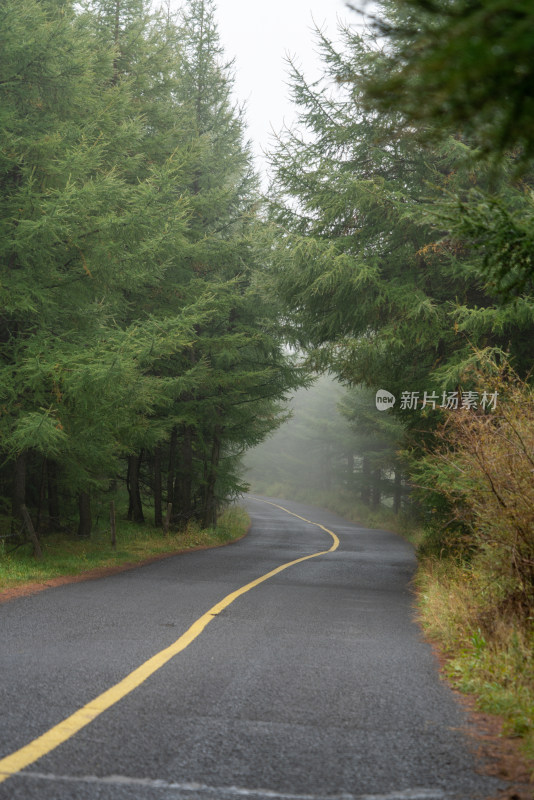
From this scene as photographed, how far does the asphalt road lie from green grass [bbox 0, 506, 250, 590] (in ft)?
7.35

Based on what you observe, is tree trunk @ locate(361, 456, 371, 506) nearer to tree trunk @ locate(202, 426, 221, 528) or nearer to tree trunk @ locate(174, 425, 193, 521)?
tree trunk @ locate(202, 426, 221, 528)

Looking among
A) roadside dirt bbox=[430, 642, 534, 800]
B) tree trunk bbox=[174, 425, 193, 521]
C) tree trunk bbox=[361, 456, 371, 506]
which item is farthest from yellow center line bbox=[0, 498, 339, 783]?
tree trunk bbox=[361, 456, 371, 506]

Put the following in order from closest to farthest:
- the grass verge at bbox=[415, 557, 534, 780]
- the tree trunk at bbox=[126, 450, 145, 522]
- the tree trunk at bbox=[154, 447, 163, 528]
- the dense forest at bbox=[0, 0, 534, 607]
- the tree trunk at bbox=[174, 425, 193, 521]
A: the grass verge at bbox=[415, 557, 534, 780], the dense forest at bbox=[0, 0, 534, 607], the tree trunk at bbox=[174, 425, 193, 521], the tree trunk at bbox=[154, 447, 163, 528], the tree trunk at bbox=[126, 450, 145, 522]

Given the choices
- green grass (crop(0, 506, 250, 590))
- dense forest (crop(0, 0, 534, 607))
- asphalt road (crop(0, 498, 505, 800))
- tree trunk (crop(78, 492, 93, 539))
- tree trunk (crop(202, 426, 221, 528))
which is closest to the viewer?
asphalt road (crop(0, 498, 505, 800))

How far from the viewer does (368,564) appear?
1609 centimetres

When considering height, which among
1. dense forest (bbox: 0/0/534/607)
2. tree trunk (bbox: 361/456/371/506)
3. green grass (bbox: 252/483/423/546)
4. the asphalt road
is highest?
dense forest (bbox: 0/0/534/607)

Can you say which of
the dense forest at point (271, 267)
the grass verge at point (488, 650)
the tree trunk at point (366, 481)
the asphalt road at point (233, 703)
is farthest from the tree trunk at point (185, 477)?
the tree trunk at point (366, 481)

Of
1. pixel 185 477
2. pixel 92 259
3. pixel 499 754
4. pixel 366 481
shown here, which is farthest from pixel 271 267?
pixel 366 481

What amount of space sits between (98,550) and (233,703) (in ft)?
37.5

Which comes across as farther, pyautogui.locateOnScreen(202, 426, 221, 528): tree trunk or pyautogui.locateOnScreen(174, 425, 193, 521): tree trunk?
pyautogui.locateOnScreen(202, 426, 221, 528): tree trunk

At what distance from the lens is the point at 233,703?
4383 millimetres

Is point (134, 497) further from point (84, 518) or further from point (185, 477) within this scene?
point (84, 518)

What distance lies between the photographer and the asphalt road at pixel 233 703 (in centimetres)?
310

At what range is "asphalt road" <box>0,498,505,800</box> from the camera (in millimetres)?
3104
